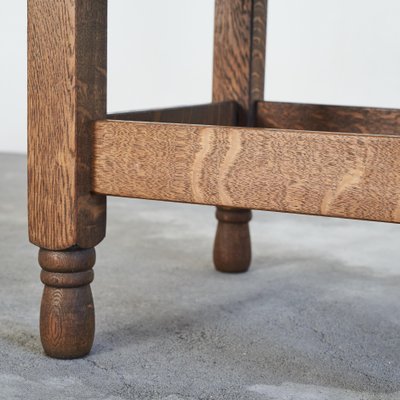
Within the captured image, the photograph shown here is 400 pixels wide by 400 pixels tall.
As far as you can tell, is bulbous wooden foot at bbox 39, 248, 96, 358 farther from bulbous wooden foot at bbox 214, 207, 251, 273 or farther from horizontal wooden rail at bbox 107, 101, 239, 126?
bulbous wooden foot at bbox 214, 207, 251, 273

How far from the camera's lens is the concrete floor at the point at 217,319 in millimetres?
957

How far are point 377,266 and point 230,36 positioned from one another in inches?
18.2

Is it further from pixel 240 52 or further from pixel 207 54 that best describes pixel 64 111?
pixel 207 54

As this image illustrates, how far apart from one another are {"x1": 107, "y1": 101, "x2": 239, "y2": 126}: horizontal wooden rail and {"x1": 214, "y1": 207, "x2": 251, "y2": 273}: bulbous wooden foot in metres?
0.15

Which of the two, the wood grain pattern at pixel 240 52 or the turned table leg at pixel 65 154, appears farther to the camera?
the wood grain pattern at pixel 240 52

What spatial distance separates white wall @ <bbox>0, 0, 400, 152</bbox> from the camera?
8.99ft

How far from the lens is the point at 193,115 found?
1.31 metres

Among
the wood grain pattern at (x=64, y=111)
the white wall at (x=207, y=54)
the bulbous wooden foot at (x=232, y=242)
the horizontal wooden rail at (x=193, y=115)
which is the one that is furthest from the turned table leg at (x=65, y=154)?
the white wall at (x=207, y=54)

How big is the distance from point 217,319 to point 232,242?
28cm

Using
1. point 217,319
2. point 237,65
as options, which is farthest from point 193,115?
point 217,319

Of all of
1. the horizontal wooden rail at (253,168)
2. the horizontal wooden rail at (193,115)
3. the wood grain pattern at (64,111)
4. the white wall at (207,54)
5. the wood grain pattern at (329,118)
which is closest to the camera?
the horizontal wooden rail at (253,168)

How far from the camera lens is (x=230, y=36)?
145cm

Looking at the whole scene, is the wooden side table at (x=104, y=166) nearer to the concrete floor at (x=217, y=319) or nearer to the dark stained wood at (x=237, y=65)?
the concrete floor at (x=217, y=319)

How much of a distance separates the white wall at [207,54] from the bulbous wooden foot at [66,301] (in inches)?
74.7
